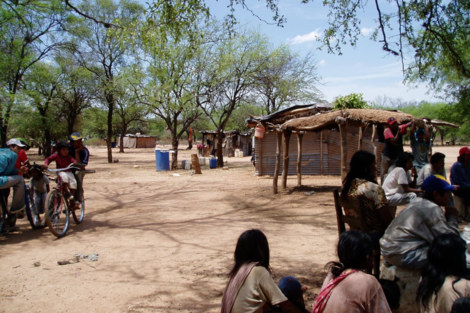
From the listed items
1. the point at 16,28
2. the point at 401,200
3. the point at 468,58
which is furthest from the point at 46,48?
the point at 401,200

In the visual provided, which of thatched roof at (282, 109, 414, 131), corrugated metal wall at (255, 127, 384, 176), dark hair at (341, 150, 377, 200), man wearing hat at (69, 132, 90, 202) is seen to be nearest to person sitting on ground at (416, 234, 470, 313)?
dark hair at (341, 150, 377, 200)

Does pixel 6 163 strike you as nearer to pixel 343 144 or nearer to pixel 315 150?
pixel 343 144

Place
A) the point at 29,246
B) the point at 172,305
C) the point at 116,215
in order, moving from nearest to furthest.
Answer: the point at 172,305, the point at 29,246, the point at 116,215

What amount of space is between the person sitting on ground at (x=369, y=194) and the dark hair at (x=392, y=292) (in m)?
0.66

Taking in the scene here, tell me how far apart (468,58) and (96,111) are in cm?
2864

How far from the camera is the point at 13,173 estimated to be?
21.0 ft

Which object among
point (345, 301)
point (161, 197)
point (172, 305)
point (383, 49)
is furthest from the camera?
point (161, 197)

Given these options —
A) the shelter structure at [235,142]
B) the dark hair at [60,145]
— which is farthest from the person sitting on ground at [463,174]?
the shelter structure at [235,142]

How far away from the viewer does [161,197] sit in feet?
37.7

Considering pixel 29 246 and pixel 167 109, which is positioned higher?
pixel 167 109

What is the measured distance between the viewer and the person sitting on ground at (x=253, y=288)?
2.49 metres

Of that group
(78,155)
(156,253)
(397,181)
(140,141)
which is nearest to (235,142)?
(140,141)

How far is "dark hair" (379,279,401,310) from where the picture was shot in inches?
118

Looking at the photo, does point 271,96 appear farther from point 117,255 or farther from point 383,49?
point 117,255
